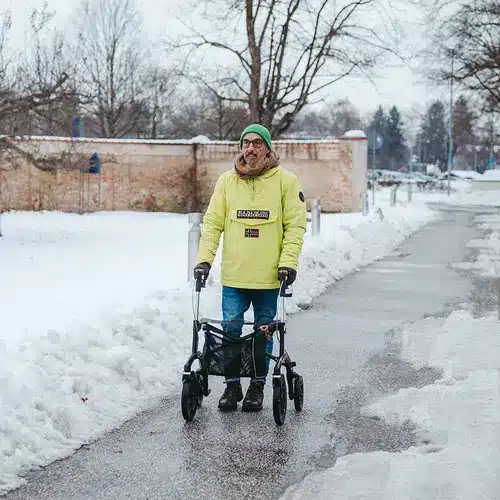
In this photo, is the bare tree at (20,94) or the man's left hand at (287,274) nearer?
the man's left hand at (287,274)

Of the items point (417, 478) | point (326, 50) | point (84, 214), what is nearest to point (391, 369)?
point (417, 478)

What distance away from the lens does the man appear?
6.05 meters

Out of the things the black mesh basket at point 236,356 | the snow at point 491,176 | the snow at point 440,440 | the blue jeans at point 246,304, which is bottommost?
the snow at point 440,440

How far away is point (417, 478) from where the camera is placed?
4645 mm

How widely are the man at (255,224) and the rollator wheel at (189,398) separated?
0.34 meters

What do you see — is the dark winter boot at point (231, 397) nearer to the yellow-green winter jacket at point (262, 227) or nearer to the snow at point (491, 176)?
the yellow-green winter jacket at point (262, 227)

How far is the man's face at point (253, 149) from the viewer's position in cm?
602

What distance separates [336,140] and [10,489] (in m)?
27.2

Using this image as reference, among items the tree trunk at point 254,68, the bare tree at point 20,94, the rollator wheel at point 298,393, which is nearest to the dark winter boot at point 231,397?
the rollator wheel at point 298,393

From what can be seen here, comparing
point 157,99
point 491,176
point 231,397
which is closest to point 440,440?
point 231,397

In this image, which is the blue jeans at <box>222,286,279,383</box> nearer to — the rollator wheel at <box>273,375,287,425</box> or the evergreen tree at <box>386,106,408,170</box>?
the rollator wheel at <box>273,375,287,425</box>

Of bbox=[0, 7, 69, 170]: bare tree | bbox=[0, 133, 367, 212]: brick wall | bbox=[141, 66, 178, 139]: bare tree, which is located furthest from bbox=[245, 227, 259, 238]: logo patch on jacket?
bbox=[141, 66, 178, 139]: bare tree

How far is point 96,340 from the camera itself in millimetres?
6914

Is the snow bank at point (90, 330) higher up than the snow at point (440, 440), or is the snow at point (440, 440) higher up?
the snow bank at point (90, 330)
